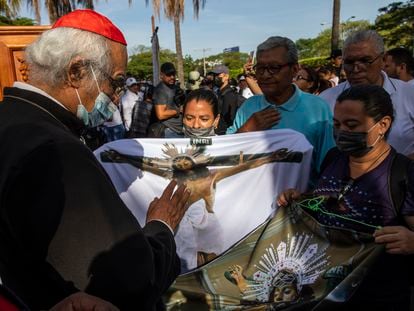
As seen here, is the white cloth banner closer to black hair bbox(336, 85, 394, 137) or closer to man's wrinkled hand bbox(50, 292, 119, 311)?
black hair bbox(336, 85, 394, 137)

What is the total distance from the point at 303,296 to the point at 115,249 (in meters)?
1.27

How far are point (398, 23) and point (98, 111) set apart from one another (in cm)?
3040

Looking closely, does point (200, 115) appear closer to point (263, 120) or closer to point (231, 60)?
point (263, 120)

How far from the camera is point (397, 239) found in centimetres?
184

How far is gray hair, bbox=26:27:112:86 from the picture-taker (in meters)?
1.47

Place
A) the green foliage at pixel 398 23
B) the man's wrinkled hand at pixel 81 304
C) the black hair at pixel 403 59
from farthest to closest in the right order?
the green foliage at pixel 398 23 → the black hair at pixel 403 59 → the man's wrinkled hand at pixel 81 304

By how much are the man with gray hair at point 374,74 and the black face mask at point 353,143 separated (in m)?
1.04

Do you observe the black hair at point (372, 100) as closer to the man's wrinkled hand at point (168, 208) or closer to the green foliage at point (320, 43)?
the man's wrinkled hand at point (168, 208)

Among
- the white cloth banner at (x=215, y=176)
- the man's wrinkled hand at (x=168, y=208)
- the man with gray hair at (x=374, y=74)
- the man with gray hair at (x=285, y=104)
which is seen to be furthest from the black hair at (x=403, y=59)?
the man's wrinkled hand at (x=168, y=208)

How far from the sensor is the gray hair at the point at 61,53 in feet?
4.82

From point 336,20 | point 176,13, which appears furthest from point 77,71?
point 176,13

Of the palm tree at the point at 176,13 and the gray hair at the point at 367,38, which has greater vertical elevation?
the palm tree at the point at 176,13

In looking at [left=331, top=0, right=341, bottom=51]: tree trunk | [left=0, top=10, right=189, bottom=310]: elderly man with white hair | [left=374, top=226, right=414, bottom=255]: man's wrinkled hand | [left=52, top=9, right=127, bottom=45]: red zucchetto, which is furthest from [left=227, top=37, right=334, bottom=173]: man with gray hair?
[left=331, top=0, right=341, bottom=51]: tree trunk

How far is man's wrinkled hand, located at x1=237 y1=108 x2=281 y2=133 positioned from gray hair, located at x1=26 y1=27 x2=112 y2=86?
1648mm
